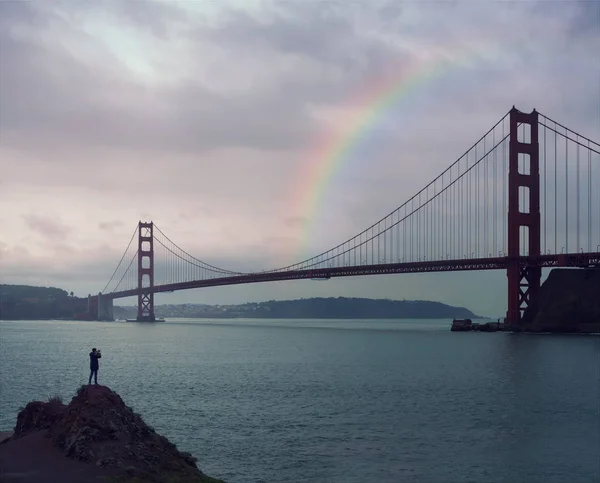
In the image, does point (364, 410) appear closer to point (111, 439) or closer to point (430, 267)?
point (111, 439)

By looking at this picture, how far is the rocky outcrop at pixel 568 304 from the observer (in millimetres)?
68438

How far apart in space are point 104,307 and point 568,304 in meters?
92.3

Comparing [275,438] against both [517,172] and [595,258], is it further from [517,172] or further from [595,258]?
[517,172]

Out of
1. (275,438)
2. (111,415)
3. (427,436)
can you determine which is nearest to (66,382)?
(275,438)

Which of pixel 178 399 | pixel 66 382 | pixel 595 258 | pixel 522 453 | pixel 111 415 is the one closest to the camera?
pixel 111 415

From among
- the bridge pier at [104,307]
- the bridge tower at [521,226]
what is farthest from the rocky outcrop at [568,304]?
the bridge pier at [104,307]

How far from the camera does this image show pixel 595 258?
6112 cm

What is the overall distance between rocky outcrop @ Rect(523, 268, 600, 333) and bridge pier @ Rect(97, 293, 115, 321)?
81087mm

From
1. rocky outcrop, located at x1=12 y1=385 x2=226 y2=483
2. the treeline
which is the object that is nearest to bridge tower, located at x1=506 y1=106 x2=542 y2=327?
rocky outcrop, located at x1=12 y1=385 x2=226 y2=483

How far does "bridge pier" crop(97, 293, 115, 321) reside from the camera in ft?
Answer: 441

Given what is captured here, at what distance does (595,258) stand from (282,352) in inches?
1028

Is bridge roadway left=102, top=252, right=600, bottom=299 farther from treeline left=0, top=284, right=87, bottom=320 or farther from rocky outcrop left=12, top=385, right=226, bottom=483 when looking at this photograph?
treeline left=0, top=284, right=87, bottom=320

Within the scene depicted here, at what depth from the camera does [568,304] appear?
68.9 meters

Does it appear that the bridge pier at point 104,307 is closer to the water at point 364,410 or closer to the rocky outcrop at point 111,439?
the water at point 364,410
